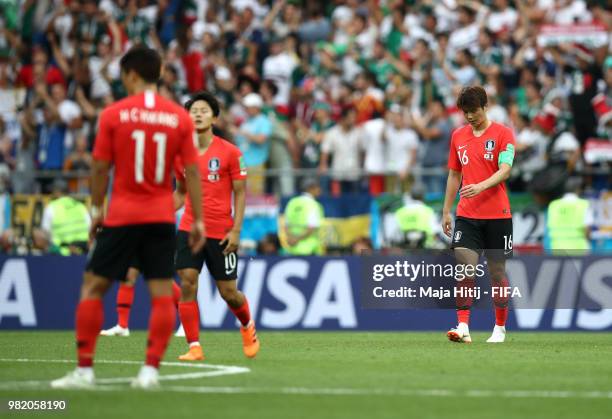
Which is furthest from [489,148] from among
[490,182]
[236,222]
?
[236,222]

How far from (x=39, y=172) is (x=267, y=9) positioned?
18.8 feet

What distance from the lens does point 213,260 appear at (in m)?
11.9

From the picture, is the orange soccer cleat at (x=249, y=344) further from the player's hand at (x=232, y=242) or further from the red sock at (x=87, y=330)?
the red sock at (x=87, y=330)

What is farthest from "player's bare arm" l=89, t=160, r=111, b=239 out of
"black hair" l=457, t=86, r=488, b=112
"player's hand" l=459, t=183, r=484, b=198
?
"black hair" l=457, t=86, r=488, b=112

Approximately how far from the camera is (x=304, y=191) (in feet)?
68.3

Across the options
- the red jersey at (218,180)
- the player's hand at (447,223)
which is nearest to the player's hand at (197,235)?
the red jersey at (218,180)

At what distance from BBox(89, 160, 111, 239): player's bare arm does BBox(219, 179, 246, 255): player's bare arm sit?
2676 mm

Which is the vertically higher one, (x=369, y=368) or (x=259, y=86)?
(x=259, y=86)

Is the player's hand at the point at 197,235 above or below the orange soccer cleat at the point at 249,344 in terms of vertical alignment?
above

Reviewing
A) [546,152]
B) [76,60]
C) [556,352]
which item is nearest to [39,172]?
[76,60]

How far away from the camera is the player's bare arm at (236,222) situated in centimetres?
1175

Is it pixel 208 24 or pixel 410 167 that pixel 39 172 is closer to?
pixel 208 24

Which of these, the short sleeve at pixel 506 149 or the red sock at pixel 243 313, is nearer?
the red sock at pixel 243 313

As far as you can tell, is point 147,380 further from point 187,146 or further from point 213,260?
point 213,260
